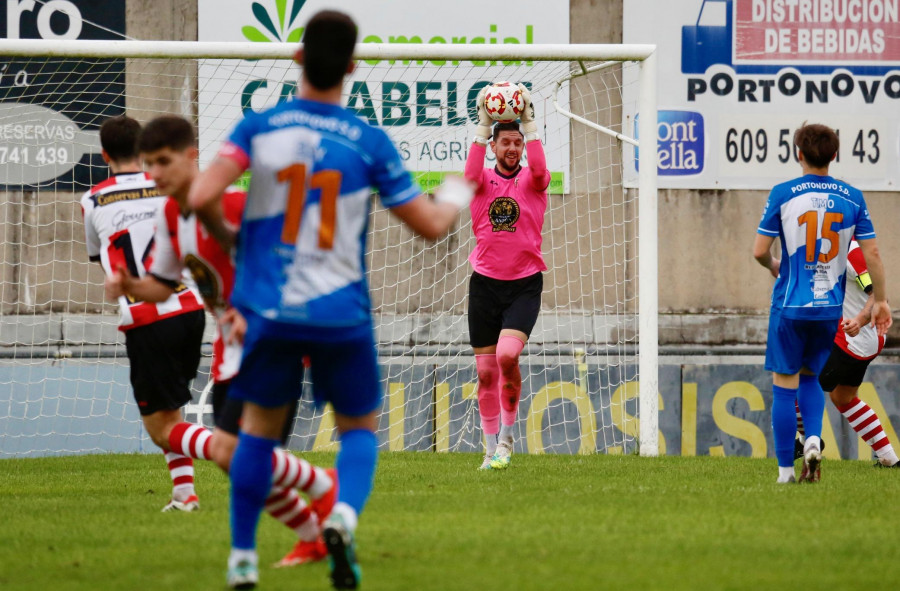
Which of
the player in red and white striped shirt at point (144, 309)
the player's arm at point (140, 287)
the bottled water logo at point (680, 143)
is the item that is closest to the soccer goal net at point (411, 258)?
the bottled water logo at point (680, 143)

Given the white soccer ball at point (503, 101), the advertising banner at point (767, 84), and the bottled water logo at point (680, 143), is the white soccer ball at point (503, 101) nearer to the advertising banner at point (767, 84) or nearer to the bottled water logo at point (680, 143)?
the bottled water logo at point (680, 143)

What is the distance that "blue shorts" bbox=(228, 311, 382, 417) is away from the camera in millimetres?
3318

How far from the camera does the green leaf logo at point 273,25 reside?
502 inches

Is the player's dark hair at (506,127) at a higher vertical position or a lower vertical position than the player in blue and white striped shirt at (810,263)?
higher

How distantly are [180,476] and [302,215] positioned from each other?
273cm

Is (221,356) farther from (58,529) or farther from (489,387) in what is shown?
(489,387)

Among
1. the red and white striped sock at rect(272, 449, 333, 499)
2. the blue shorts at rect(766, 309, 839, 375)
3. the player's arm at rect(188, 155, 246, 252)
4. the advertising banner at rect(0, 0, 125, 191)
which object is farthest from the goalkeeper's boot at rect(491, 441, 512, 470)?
the advertising banner at rect(0, 0, 125, 191)

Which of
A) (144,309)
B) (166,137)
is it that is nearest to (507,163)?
(144,309)

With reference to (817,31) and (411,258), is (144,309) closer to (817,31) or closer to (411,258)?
(411,258)

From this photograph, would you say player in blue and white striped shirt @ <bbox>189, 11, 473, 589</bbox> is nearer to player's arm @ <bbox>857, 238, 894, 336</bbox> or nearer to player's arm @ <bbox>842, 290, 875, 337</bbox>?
player's arm @ <bbox>857, 238, 894, 336</bbox>

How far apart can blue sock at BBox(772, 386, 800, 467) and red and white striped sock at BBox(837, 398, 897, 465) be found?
2.07 meters

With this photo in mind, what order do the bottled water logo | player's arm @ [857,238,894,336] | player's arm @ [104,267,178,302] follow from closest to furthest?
player's arm @ [104,267,178,302]
player's arm @ [857,238,894,336]
the bottled water logo

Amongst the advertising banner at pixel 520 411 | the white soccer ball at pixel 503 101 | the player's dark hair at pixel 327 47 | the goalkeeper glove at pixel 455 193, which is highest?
the white soccer ball at pixel 503 101

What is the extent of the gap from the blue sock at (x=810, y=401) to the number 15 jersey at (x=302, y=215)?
3.92 meters
